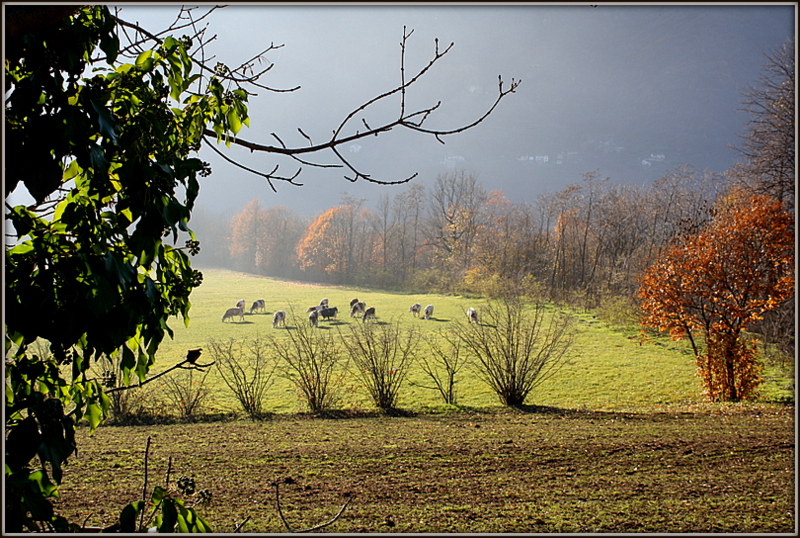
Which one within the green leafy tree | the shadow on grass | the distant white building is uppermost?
the distant white building

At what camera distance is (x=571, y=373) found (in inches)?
403

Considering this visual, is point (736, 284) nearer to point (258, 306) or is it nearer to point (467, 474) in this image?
point (467, 474)

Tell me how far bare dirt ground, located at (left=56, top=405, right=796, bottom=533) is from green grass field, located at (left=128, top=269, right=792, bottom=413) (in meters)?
1.87

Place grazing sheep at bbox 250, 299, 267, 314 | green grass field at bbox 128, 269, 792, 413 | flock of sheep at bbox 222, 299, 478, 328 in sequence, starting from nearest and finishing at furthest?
green grass field at bbox 128, 269, 792, 413 < flock of sheep at bbox 222, 299, 478, 328 < grazing sheep at bbox 250, 299, 267, 314

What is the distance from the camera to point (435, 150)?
147ft

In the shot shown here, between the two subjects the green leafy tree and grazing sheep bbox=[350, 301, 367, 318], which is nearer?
the green leafy tree

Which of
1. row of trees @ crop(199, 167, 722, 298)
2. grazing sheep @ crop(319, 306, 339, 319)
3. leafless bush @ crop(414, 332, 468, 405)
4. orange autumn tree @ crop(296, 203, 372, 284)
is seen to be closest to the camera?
leafless bush @ crop(414, 332, 468, 405)

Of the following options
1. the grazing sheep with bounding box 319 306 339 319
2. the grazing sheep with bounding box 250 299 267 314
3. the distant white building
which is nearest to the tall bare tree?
the grazing sheep with bounding box 319 306 339 319

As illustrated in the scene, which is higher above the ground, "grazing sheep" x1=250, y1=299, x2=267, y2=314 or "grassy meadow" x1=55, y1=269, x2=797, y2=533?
"grazing sheep" x1=250, y1=299, x2=267, y2=314

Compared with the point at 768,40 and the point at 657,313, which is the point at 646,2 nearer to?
the point at 657,313

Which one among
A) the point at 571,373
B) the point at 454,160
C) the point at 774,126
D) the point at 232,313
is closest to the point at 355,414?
the point at 571,373

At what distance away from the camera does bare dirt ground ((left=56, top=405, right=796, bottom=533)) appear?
2875 millimetres

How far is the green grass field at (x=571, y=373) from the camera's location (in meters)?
7.87

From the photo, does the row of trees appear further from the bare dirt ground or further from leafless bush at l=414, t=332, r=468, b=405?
the bare dirt ground
